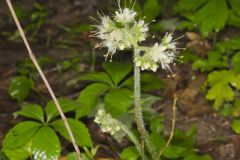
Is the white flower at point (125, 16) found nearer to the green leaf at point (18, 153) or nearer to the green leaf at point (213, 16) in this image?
the green leaf at point (18, 153)

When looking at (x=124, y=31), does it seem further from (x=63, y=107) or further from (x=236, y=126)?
(x=236, y=126)

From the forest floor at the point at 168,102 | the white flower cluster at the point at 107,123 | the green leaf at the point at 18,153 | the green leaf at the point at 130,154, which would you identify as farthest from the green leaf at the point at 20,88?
the white flower cluster at the point at 107,123

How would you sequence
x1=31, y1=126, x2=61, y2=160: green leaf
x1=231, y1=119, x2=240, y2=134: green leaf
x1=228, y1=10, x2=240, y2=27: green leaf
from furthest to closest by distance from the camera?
x1=228, y1=10, x2=240, y2=27: green leaf → x1=231, y1=119, x2=240, y2=134: green leaf → x1=31, y1=126, x2=61, y2=160: green leaf

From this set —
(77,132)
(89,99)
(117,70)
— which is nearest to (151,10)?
(117,70)

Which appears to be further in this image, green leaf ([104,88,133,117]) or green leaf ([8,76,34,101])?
green leaf ([8,76,34,101])

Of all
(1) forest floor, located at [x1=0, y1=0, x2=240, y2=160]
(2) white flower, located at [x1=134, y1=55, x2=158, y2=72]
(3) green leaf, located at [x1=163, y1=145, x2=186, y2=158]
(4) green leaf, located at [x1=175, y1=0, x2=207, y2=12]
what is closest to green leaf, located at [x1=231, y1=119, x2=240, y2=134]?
(1) forest floor, located at [x1=0, y1=0, x2=240, y2=160]

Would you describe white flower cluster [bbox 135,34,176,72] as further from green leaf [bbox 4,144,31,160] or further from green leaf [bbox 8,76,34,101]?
green leaf [bbox 8,76,34,101]
